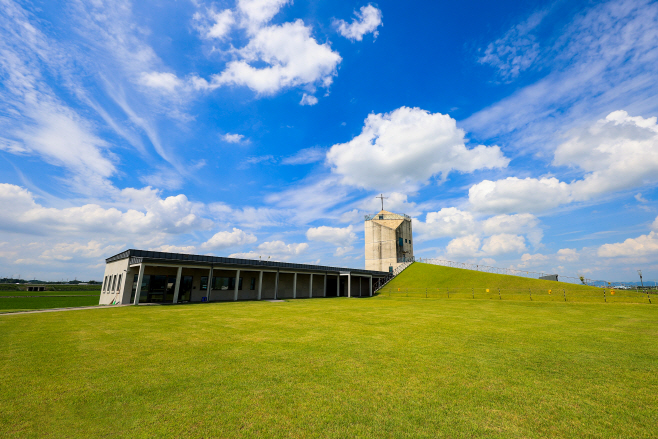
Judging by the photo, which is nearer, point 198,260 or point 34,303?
point 198,260

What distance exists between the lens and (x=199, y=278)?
3000cm

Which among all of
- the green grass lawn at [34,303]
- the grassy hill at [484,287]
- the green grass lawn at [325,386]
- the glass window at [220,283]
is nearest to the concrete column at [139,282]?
the green grass lawn at [34,303]

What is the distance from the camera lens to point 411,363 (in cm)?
716

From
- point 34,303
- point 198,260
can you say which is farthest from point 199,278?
point 34,303

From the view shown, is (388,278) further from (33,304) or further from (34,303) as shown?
(34,303)

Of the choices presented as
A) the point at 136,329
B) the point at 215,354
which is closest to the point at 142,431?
the point at 215,354

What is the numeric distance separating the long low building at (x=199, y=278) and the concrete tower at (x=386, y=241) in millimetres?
23157

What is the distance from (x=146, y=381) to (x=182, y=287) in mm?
26071

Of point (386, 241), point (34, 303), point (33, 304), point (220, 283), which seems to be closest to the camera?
point (33, 304)

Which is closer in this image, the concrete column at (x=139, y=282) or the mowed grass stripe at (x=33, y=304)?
the mowed grass stripe at (x=33, y=304)

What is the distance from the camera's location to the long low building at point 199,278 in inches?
1041

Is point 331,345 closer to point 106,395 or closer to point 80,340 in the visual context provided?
point 106,395

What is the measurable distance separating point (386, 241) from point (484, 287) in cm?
2625

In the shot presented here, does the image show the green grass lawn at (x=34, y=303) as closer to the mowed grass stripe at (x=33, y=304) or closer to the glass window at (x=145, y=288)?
the mowed grass stripe at (x=33, y=304)
